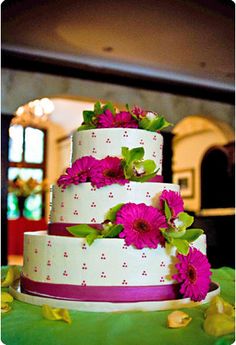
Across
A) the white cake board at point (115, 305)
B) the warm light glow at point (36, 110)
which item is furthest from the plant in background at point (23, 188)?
the white cake board at point (115, 305)

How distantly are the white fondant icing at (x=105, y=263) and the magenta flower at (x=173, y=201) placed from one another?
12cm

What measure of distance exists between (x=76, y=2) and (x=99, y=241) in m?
2.81

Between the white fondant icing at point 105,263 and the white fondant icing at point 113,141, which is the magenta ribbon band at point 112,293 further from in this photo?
the white fondant icing at point 113,141

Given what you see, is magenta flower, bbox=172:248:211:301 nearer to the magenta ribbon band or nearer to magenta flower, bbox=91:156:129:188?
the magenta ribbon band

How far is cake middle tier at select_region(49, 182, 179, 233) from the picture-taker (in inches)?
66.8

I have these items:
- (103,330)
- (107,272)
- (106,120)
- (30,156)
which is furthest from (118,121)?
(30,156)

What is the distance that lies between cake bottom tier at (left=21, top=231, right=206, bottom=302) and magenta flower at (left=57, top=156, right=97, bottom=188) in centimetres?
22

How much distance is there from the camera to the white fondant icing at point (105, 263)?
61.7 inches

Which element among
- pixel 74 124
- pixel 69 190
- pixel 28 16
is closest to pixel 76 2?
pixel 28 16

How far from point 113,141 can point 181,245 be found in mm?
498

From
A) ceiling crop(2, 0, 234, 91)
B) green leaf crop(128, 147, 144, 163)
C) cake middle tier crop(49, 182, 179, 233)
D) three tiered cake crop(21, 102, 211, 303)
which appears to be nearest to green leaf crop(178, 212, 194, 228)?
three tiered cake crop(21, 102, 211, 303)

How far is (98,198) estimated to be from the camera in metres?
1.71

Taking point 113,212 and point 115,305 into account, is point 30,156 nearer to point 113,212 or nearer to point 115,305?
point 113,212

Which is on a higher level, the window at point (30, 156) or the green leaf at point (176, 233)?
the window at point (30, 156)
